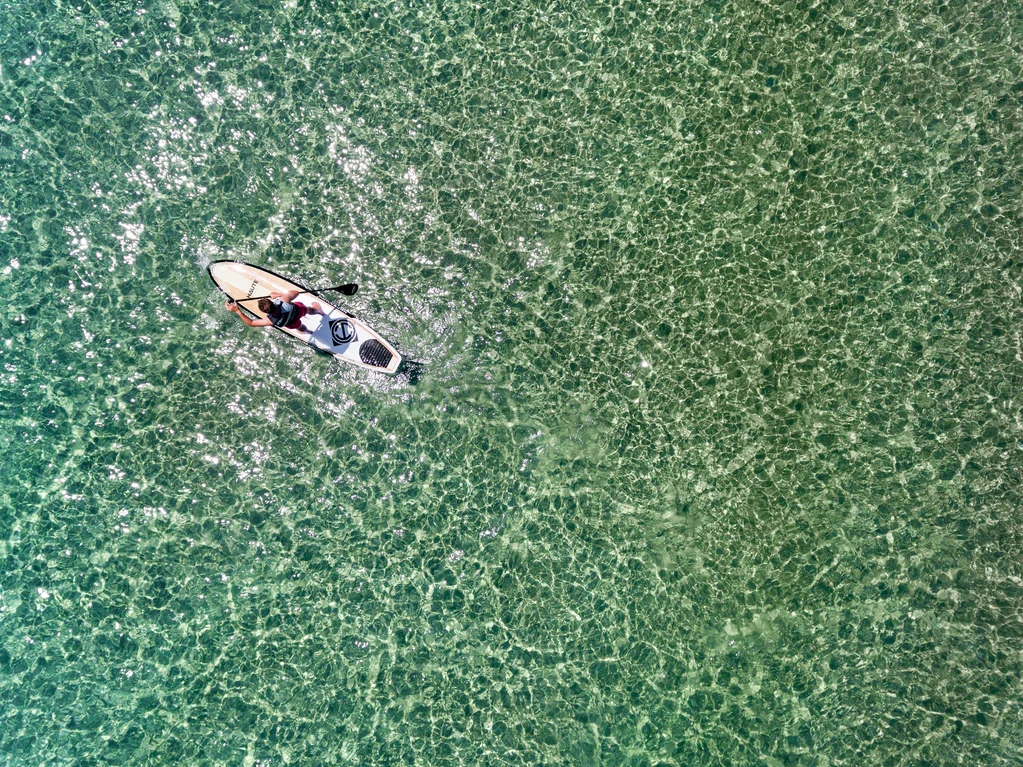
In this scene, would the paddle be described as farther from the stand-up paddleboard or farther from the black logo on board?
the black logo on board

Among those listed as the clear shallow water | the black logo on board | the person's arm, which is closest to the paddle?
the clear shallow water

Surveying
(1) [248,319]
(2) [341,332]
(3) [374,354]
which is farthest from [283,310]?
(3) [374,354]

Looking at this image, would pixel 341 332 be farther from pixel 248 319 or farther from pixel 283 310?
pixel 248 319

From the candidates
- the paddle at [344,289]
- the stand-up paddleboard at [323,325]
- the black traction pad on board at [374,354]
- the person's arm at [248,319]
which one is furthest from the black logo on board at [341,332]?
the person's arm at [248,319]

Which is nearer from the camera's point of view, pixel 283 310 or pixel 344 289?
pixel 283 310

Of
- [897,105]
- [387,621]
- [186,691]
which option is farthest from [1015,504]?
[186,691]

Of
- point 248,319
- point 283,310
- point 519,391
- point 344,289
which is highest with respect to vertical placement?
point 519,391

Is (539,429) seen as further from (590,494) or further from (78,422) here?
(78,422)
